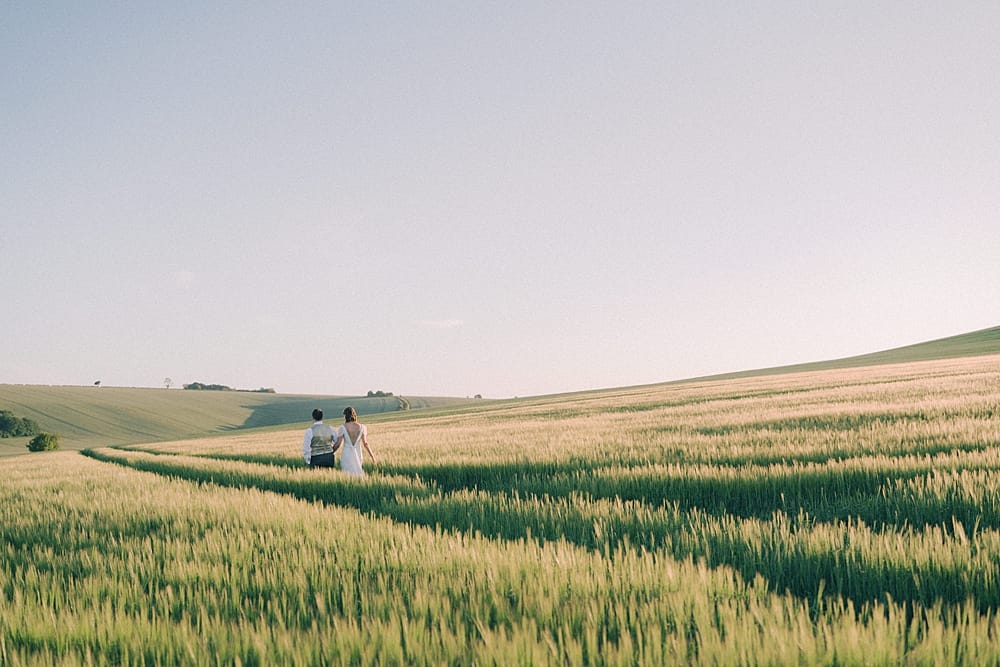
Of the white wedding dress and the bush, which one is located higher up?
the white wedding dress

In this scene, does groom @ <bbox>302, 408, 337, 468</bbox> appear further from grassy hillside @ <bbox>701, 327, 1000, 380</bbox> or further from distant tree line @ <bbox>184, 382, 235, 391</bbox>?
distant tree line @ <bbox>184, 382, 235, 391</bbox>

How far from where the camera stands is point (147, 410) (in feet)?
326

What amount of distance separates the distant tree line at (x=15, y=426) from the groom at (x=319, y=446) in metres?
88.2

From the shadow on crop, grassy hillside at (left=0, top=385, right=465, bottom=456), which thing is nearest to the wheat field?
the shadow on crop

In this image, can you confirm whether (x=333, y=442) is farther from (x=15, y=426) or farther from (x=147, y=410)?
(x=147, y=410)

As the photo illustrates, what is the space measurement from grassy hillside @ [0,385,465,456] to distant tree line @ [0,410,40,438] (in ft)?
6.51

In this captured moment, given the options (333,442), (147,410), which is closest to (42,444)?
(147,410)

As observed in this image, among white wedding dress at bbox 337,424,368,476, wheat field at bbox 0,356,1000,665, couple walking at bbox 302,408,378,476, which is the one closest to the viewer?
wheat field at bbox 0,356,1000,665

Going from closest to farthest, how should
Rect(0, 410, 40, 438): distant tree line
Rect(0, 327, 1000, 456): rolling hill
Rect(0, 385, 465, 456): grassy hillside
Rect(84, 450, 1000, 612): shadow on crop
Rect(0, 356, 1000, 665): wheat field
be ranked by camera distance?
Rect(0, 356, 1000, 665): wheat field, Rect(84, 450, 1000, 612): shadow on crop, Rect(0, 327, 1000, 456): rolling hill, Rect(0, 410, 40, 438): distant tree line, Rect(0, 385, 465, 456): grassy hillside

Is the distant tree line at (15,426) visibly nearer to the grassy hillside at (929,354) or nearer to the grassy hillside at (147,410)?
the grassy hillside at (147,410)

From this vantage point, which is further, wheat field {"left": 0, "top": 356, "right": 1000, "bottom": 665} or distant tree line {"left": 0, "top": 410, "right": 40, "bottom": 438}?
distant tree line {"left": 0, "top": 410, "right": 40, "bottom": 438}

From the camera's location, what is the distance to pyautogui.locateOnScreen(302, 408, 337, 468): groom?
12.2 meters

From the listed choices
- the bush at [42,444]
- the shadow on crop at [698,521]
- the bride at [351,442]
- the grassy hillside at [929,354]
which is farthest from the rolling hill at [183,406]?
the shadow on crop at [698,521]

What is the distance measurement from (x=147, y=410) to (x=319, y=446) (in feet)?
340
